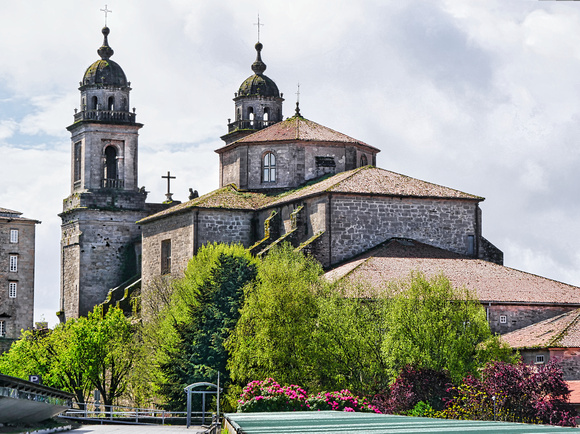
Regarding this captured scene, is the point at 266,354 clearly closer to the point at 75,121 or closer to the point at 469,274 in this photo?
the point at 469,274

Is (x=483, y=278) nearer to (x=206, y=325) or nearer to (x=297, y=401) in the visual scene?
(x=206, y=325)

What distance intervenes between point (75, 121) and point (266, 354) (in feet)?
129

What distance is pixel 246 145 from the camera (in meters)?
70.1

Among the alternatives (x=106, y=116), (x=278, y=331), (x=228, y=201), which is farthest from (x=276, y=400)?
(x=106, y=116)

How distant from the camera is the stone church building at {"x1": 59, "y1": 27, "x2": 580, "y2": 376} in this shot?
57281mm

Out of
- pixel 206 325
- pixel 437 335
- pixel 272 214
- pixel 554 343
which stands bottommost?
pixel 554 343

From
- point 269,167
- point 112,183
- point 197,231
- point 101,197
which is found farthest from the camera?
point 112,183

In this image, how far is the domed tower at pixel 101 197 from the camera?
266 ft

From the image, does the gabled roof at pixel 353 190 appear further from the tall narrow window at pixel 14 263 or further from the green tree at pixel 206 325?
the tall narrow window at pixel 14 263

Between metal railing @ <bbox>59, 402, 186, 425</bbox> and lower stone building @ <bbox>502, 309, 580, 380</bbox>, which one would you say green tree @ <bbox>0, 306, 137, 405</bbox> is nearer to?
metal railing @ <bbox>59, 402, 186, 425</bbox>

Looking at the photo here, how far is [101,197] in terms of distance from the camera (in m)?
82.3

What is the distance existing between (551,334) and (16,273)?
47.3 meters

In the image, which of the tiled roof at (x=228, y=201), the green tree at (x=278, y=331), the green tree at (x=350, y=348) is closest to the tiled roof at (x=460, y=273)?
the green tree at (x=278, y=331)

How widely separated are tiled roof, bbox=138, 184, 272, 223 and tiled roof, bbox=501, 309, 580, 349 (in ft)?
57.4
